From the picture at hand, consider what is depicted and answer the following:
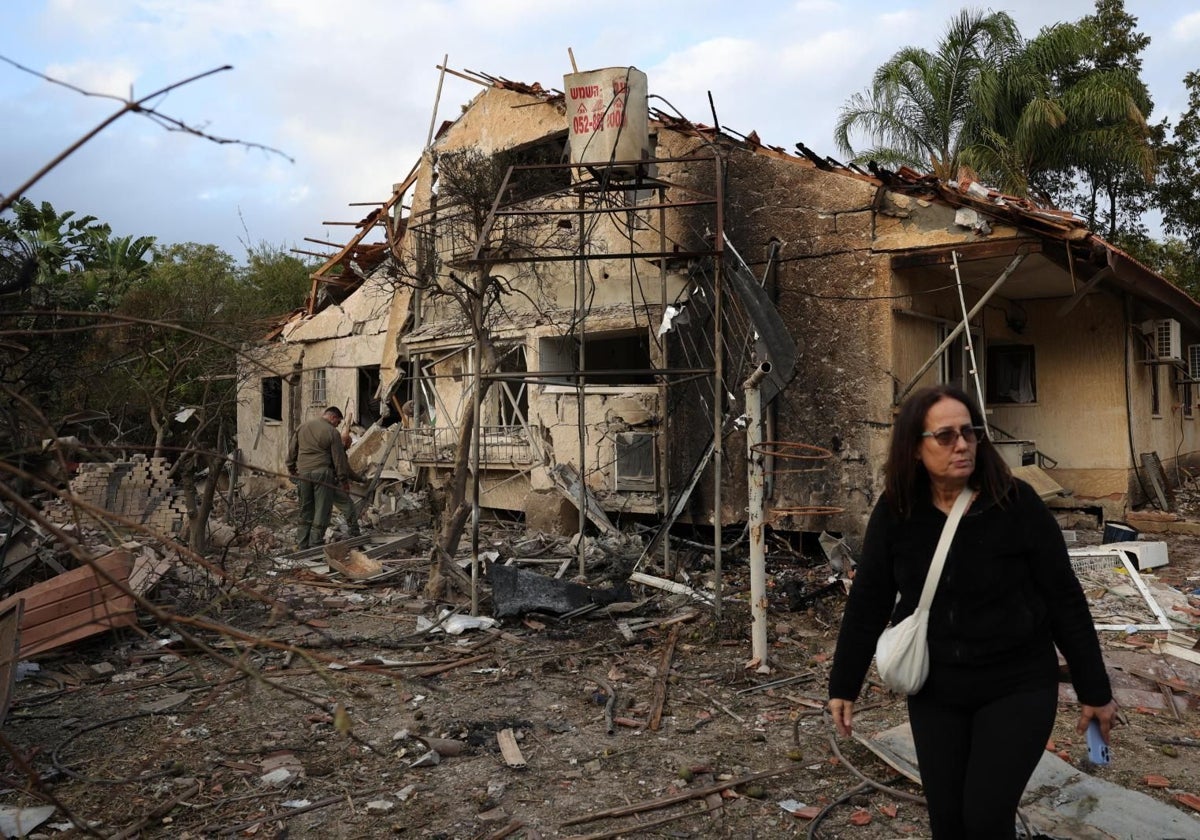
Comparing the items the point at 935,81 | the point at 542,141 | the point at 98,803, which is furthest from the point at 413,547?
the point at 935,81

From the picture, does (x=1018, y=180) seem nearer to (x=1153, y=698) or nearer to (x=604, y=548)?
(x=604, y=548)

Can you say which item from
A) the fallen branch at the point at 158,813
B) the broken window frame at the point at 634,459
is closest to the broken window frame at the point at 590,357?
the broken window frame at the point at 634,459

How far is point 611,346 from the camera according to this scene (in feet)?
50.3

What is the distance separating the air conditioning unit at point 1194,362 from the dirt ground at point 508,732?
879 cm

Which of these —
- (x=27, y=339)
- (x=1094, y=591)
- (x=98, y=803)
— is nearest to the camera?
(x=98, y=803)

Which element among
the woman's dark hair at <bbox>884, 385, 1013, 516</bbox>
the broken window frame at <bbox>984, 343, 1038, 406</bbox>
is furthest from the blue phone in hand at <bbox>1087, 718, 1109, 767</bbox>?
the broken window frame at <bbox>984, 343, 1038, 406</bbox>

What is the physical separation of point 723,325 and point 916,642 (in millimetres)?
8374

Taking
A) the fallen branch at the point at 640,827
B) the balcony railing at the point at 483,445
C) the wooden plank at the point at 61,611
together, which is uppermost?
the balcony railing at the point at 483,445

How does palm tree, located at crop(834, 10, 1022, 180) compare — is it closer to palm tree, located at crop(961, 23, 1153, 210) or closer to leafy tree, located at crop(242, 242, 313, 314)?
palm tree, located at crop(961, 23, 1153, 210)

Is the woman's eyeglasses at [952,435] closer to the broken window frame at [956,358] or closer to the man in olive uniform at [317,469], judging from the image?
the broken window frame at [956,358]

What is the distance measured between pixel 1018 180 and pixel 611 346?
1166 centimetres

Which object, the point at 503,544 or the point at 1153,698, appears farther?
the point at 503,544

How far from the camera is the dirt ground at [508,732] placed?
4109 mm

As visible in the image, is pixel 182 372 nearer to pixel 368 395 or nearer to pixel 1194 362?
pixel 368 395
